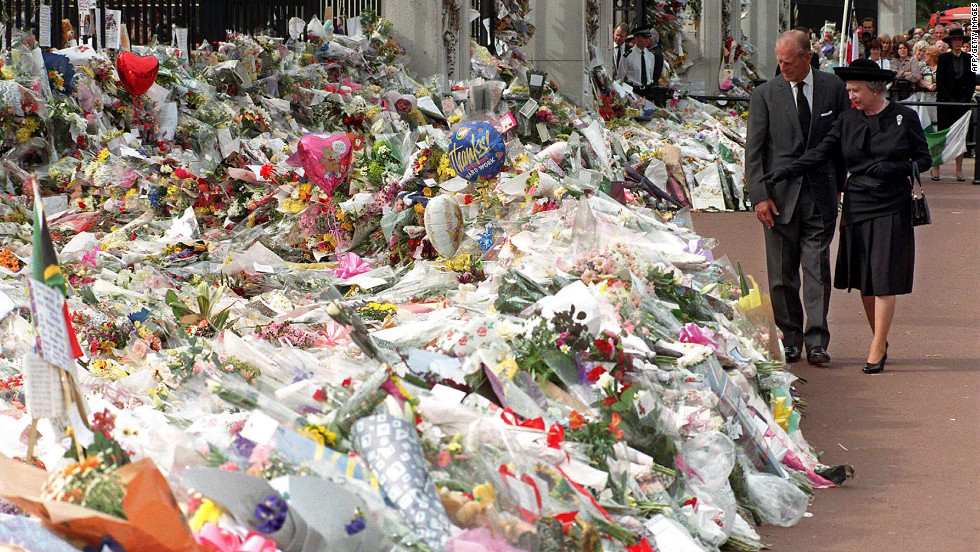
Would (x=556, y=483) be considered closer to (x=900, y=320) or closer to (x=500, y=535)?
(x=500, y=535)

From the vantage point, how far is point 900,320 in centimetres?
794

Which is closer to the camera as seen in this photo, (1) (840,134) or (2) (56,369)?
(2) (56,369)

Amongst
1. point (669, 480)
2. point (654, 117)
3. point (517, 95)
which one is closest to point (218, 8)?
point (517, 95)

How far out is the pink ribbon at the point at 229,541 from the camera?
2578mm

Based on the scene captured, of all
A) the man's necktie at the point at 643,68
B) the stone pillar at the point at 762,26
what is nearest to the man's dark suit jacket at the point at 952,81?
the man's necktie at the point at 643,68

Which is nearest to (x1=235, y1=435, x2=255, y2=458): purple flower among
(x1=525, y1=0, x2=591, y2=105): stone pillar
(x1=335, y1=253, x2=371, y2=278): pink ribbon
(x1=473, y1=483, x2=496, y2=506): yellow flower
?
(x1=473, y1=483, x2=496, y2=506): yellow flower

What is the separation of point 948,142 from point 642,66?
15.2 feet

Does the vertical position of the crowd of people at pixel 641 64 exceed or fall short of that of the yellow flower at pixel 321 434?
it exceeds it

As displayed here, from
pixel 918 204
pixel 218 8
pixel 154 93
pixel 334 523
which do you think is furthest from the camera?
pixel 218 8

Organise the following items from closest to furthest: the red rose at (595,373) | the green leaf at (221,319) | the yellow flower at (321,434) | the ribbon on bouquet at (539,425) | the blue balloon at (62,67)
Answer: the yellow flower at (321,434)
the ribbon on bouquet at (539,425)
the red rose at (595,373)
the green leaf at (221,319)
the blue balloon at (62,67)

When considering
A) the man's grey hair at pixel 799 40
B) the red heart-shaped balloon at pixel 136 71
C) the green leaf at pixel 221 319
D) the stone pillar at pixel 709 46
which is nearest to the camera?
the green leaf at pixel 221 319

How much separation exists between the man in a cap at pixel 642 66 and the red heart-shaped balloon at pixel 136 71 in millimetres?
9793

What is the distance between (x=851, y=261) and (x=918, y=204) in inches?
18.4

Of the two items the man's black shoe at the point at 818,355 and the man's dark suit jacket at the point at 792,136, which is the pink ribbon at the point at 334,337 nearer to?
the man's dark suit jacket at the point at 792,136
